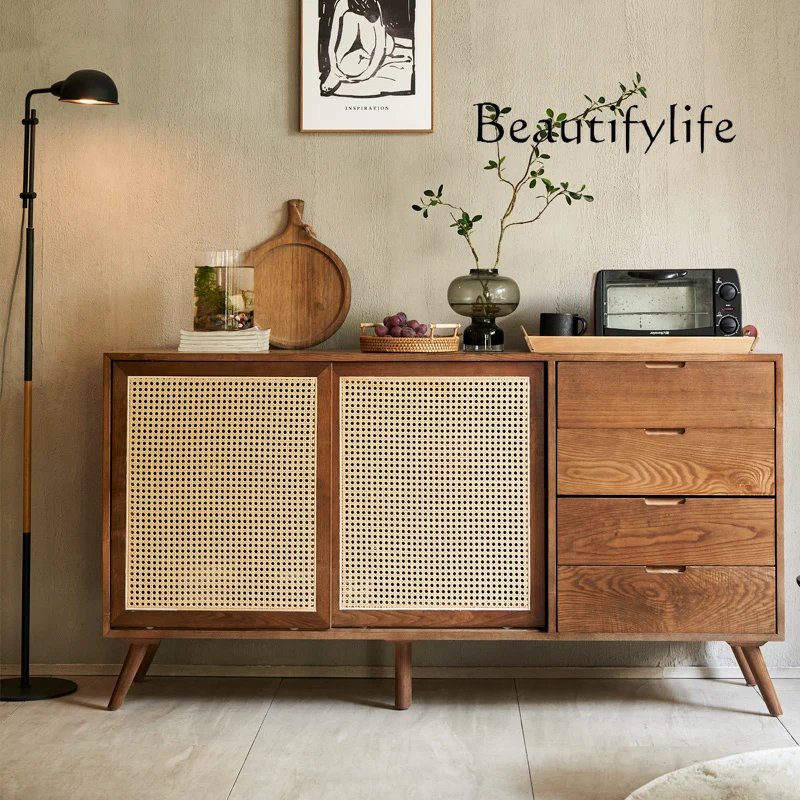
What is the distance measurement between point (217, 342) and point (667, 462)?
47.2 inches

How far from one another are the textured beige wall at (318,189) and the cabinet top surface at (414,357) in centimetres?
41

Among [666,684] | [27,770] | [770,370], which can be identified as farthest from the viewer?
[666,684]

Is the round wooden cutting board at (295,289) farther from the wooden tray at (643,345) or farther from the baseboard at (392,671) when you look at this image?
the baseboard at (392,671)

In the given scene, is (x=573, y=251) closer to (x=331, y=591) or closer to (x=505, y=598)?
(x=505, y=598)

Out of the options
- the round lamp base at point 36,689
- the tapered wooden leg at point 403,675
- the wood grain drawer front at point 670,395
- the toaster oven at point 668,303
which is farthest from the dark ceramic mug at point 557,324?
the round lamp base at point 36,689

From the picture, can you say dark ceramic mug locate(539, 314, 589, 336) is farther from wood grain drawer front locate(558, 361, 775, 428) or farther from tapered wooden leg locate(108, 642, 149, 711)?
tapered wooden leg locate(108, 642, 149, 711)

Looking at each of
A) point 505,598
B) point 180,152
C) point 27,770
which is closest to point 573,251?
point 505,598

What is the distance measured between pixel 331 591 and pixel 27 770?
2.64 feet

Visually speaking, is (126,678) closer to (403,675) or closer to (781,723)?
(403,675)

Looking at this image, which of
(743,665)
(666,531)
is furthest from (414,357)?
(743,665)

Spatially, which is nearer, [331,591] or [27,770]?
[27,770]

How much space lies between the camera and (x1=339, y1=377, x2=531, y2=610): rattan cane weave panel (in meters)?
2.26

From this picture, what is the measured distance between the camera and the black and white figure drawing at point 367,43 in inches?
102

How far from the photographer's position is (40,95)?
104 inches
